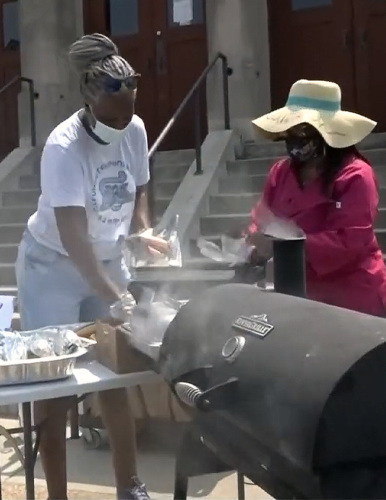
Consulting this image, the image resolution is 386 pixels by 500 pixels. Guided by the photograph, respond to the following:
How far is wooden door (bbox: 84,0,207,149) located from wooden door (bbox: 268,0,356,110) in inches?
32.5

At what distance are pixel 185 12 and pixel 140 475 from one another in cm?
611

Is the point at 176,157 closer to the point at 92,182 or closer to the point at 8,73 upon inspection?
the point at 8,73

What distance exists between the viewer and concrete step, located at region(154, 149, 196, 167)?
808 cm

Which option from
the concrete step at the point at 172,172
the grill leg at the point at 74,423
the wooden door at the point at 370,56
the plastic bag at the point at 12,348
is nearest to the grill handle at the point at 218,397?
the plastic bag at the point at 12,348

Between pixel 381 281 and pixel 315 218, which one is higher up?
pixel 315 218

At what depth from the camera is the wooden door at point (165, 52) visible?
890cm

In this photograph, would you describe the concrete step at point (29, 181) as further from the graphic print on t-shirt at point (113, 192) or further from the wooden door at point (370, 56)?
the graphic print on t-shirt at point (113, 192)

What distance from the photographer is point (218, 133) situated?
782 cm

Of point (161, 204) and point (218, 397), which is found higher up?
point (218, 397)

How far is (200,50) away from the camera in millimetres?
8820

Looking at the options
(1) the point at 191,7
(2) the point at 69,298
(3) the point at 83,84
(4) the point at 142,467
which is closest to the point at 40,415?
(2) the point at 69,298

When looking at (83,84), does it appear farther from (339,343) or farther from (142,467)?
(142,467)

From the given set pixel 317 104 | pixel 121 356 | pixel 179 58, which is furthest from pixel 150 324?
pixel 179 58

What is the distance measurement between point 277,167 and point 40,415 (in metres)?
1.24
